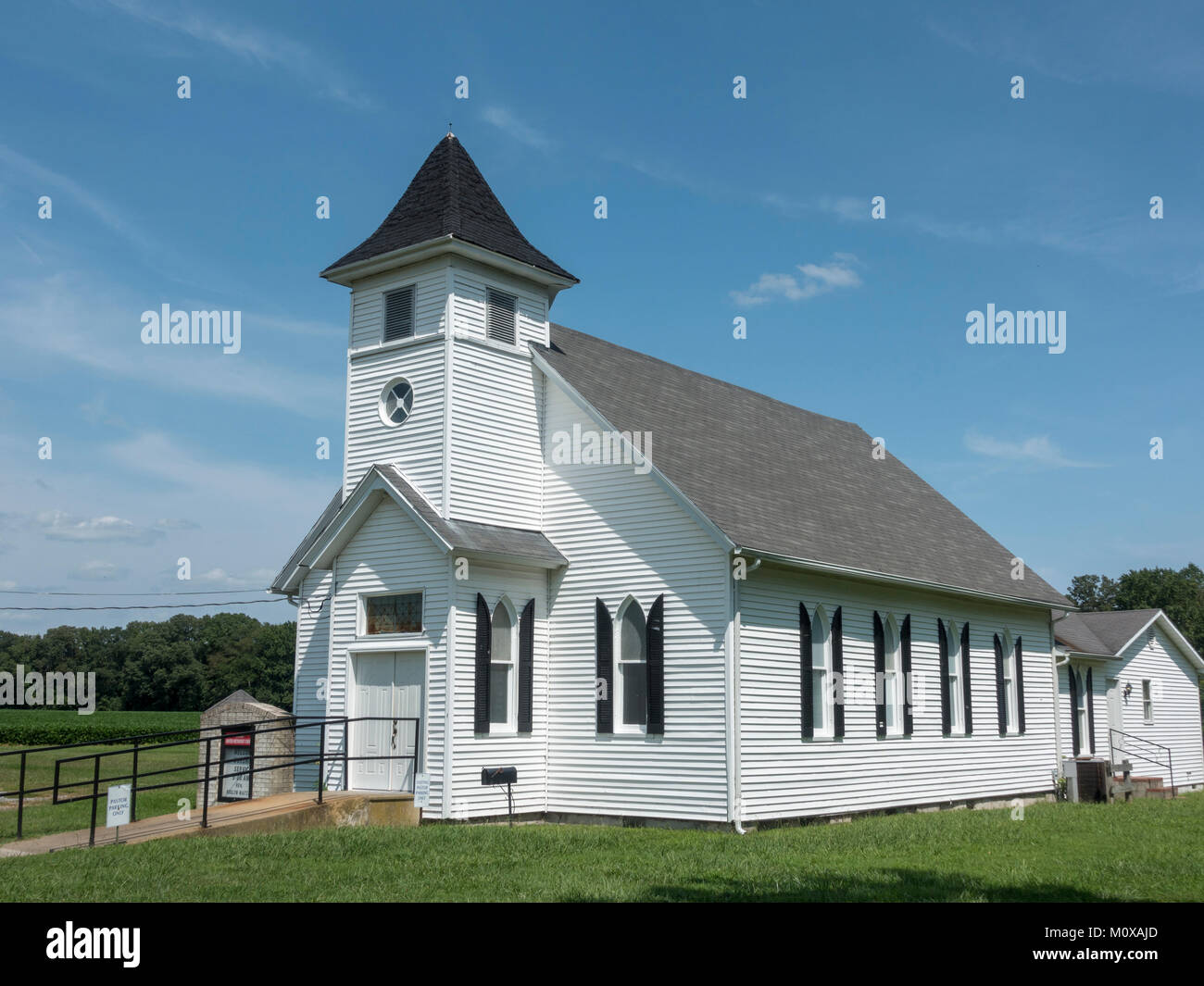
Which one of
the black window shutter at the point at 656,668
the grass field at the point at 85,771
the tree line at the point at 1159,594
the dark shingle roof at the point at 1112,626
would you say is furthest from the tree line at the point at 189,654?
the black window shutter at the point at 656,668

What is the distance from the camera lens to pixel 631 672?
18906mm

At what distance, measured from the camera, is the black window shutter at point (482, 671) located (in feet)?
59.2

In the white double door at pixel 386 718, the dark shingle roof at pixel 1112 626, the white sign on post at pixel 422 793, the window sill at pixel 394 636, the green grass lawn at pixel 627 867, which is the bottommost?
the green grass lawn at pixel 627 867

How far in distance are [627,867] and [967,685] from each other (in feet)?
44.4

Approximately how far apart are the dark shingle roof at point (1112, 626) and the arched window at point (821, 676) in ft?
45.1

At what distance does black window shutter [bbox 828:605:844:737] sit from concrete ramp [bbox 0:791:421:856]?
7360 mm

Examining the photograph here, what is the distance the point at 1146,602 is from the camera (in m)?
82.6

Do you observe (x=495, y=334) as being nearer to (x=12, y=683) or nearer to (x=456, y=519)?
(x=456, y=519)

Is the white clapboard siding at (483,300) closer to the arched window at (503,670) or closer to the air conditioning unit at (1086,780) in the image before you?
the arched window at (503,670)

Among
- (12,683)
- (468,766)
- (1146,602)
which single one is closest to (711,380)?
(468,766)

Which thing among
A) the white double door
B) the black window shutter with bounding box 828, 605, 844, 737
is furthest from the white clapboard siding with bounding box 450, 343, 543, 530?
the black window shutter with bounding box 828, 605, 844, 737

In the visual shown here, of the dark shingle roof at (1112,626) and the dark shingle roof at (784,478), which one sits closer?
the dark shingle roof at (784,478)

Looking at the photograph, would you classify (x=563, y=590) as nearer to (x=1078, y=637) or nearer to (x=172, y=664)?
(x=1078, y=637)
